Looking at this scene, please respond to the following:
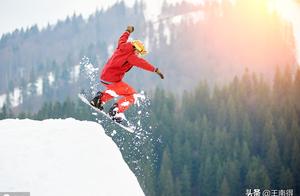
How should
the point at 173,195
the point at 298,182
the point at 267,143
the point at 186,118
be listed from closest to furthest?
the point at 173,195
the point at 298,182
the point at 267,143
the point at 186,118

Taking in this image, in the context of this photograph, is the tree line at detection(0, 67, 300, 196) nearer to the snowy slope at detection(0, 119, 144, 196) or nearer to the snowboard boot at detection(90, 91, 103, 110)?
the snowboard boot at detection(90, 91, 103, 110)

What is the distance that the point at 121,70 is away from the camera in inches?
627

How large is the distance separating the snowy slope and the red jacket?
10.1 ft

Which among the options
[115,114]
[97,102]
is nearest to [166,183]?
[115,114]

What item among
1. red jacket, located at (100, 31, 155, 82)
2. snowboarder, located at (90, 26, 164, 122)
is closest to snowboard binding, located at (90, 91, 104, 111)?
snowboarder, located at (90, 26, 164, 122)

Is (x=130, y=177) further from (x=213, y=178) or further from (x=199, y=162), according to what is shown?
(x=199, y=162)

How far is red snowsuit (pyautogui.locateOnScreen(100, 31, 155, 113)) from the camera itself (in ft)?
51.1

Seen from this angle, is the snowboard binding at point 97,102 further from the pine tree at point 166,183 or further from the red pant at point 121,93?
the pine tree at point 166,183

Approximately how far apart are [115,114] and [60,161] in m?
5.95

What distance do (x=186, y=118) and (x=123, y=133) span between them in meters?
22.9

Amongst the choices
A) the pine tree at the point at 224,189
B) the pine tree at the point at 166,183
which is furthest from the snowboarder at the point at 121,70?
the pine tree at the point at 224,189

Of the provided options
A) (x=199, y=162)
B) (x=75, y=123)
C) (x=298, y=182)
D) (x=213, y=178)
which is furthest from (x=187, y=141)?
(x=75, y=123)

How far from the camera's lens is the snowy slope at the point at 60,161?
10.2 metres

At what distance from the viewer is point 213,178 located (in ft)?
358
